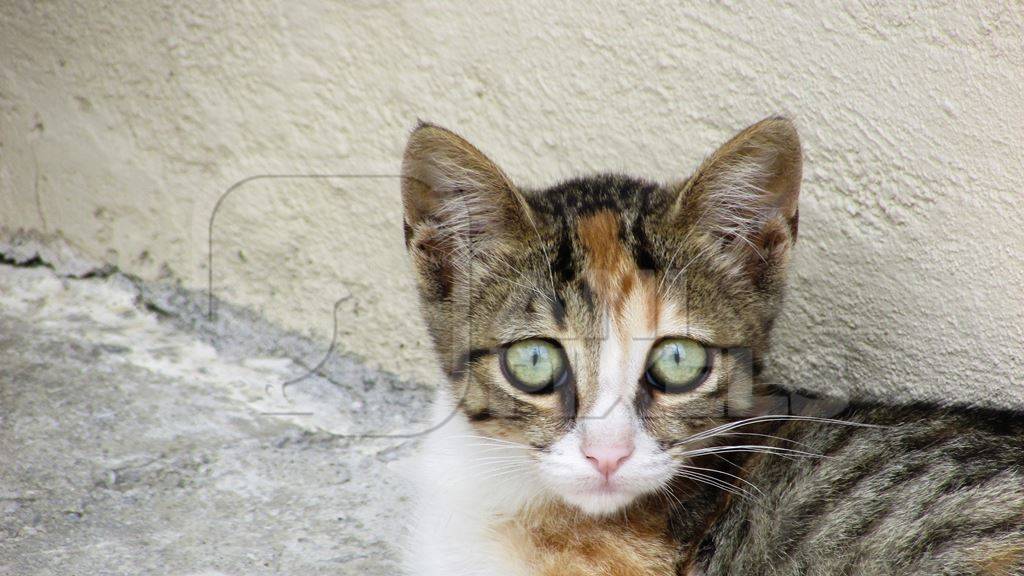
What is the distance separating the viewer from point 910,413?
2.54 metres

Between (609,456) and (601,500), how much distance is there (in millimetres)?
137

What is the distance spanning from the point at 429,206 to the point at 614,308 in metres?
0.55

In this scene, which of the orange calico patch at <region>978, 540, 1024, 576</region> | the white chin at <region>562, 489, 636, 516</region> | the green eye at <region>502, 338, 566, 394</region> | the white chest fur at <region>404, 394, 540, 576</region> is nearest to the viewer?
the orange calico patch at <region>978, 540, 1024, 576</region>

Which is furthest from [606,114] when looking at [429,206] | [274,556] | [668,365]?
[274,556]

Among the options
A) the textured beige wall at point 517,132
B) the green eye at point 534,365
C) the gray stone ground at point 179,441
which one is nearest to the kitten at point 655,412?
the green eye at point 534,365

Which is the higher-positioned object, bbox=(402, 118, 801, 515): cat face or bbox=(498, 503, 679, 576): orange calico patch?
bbox=(402, 118, 801, 515): cat face

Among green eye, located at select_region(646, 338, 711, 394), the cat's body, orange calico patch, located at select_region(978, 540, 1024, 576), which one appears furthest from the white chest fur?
orange calico patch, located at select_region(978, 540, 1024, 576)

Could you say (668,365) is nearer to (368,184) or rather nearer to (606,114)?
(606,114)

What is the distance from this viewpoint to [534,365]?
96.7 inches

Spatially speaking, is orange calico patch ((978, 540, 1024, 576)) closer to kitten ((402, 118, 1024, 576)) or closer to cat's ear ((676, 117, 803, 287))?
kitten ((402, 118, 1024, 576))

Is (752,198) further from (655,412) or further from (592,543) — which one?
(592,543)

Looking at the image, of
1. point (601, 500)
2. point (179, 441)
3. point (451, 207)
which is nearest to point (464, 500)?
point (601, 500)

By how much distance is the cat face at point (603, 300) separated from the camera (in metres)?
2.34

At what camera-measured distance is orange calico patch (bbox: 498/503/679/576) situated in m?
2.44
